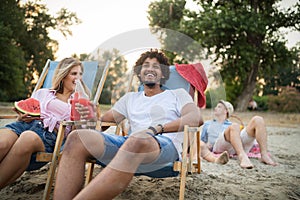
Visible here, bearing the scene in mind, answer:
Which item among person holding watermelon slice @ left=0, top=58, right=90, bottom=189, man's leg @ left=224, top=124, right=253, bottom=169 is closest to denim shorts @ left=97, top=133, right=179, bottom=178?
person holding watermelon slice @ left=0, top=58, right=90, bottom=189

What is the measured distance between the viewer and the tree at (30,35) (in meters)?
15.8

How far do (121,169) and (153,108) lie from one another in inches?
23.8

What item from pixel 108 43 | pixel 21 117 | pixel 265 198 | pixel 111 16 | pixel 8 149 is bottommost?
pixel 265 198

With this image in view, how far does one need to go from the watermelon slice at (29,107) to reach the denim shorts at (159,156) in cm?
77

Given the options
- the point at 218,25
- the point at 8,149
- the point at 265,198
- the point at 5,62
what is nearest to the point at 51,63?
the point at 8,149

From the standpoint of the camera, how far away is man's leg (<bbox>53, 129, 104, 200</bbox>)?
1895 mm

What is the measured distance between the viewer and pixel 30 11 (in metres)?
18.3

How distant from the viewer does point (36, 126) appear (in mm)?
2623

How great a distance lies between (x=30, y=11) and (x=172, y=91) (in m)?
17.8

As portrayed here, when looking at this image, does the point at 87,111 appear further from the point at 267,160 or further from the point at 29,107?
the point at 267,160


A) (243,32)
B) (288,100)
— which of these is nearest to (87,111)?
(243,32)

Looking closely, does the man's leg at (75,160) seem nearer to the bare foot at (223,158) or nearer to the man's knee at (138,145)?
the man's knee at (138,145)

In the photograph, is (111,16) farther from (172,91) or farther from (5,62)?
(5,62)

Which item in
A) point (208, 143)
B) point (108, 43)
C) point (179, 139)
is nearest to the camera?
point (108, 43)
